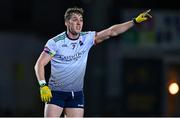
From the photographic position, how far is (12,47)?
77.0ft

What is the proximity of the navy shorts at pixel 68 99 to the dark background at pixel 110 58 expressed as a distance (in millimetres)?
10627

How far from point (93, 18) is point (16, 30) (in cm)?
247

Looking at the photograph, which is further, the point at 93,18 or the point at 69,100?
the point at 93,18

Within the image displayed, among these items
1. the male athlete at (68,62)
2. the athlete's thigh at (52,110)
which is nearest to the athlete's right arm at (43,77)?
the male athlete at (68,62)

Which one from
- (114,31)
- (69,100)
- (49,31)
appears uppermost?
(49,31)

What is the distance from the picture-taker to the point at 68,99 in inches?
463

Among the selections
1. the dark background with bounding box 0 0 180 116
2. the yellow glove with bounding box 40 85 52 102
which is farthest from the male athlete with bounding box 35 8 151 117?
the dark background with bounding box 0 0 180 116

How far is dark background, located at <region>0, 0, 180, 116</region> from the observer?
22.6m

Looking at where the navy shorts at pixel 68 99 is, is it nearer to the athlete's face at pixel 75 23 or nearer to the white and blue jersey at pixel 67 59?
the white and blue jersey at pixel 67 59

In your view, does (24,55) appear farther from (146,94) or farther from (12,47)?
(146,94)

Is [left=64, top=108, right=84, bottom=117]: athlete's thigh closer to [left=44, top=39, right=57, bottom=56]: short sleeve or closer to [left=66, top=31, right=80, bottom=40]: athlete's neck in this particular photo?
[left=44, top=39, right=57, bottom=56]: short sleeve

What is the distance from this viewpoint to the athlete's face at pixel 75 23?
1143 centimetres

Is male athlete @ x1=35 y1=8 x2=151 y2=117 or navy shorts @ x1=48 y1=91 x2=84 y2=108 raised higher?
male athlete @ x1=35 y1=8 x2=151 y2=117

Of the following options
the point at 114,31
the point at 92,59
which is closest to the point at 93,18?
the point at 92,59
